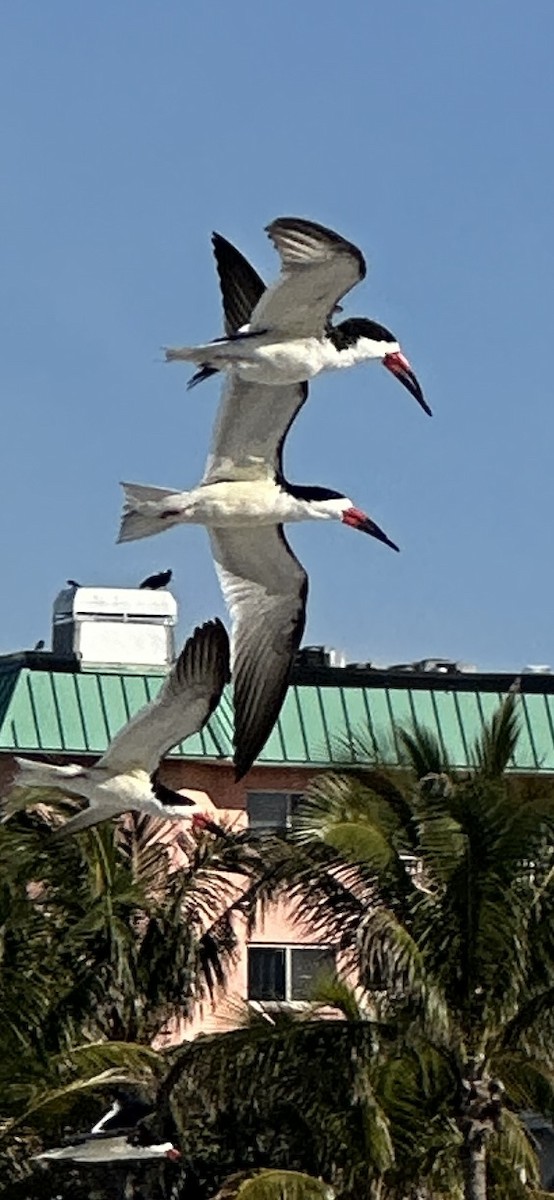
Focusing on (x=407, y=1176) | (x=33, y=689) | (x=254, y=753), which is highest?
(x=33, y=689)

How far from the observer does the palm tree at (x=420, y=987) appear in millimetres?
29031

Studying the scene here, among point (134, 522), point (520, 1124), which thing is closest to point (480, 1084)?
point (520, 1124)

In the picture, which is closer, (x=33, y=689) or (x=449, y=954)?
(x=449, y=954)

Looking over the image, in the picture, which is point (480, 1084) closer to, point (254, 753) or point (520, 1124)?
point (520, 1124)

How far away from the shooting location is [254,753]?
2361 centimetres

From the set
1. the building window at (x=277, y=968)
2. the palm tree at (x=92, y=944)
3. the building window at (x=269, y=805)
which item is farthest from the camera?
the building window at (x=269, y=805)

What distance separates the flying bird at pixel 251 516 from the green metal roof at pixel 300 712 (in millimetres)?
20945

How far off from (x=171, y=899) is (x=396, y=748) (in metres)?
3.99

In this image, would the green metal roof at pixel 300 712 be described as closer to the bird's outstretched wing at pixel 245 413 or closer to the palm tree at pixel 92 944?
the palm tree at pixel 92 944

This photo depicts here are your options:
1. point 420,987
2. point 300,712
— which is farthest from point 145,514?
point 300,712

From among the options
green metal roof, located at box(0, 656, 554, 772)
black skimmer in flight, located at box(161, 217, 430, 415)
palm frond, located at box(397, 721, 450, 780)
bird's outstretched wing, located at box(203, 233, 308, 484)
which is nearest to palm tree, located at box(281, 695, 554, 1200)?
palm frond, located at box(397, 721, 450, 780)

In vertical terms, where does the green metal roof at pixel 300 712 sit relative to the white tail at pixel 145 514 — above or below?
above

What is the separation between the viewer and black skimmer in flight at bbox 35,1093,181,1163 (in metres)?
24.8

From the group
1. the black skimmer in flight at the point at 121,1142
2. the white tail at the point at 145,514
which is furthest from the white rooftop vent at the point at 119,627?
the white tail at the point at 145,514
